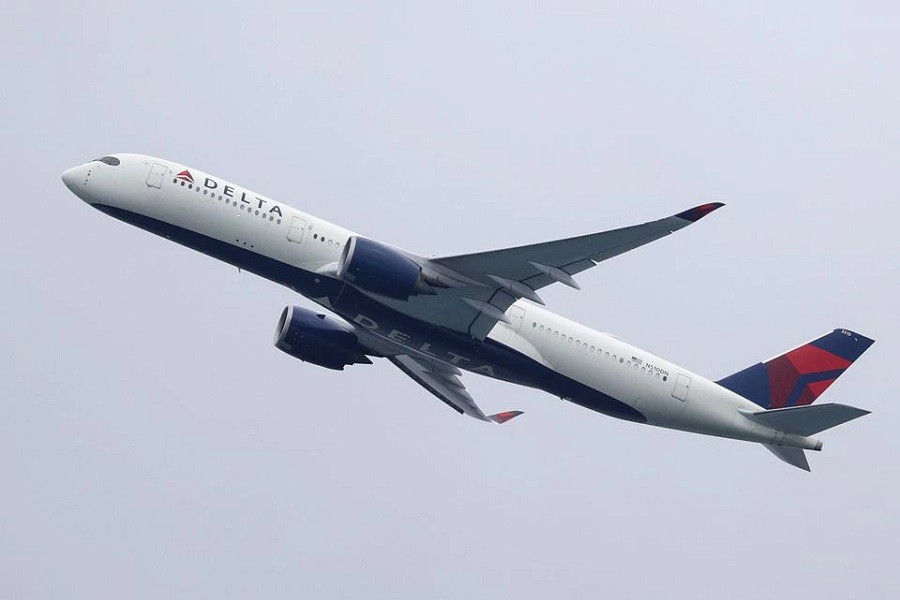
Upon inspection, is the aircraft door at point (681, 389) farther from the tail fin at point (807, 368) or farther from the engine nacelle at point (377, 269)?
the engine nacelle at point (377, 269)

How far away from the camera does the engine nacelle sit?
37.7 metres

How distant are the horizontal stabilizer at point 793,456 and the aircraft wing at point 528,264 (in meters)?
10.7

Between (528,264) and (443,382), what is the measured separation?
33.5 feet

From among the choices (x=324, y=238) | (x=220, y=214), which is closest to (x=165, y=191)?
(x=220, y=214)

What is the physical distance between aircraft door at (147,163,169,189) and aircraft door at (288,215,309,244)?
4.35m

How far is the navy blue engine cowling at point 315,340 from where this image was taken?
44.0 metres

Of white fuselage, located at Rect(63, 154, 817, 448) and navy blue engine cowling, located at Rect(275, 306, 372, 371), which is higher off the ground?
white fuselage, located at Rect(63, 154, 817, 448)

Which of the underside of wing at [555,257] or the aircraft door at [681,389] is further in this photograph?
the aircraft door at [681,389]

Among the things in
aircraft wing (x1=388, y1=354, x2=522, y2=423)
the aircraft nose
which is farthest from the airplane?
aircraft wing (x1=388, y1=354, x2=522, y2=423)

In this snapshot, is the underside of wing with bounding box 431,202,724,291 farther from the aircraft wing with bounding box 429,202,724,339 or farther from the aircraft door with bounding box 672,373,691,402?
the aircraft door with bounding box 672,373,691,402

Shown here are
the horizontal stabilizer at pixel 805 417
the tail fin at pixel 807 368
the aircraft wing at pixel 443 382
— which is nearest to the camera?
the horizontal stabilizer at pixel 805 417

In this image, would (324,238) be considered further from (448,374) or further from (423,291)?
(448,374)

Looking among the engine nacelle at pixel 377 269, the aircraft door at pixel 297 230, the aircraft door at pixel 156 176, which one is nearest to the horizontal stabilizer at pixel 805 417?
the engine nacelle at pixel 377 269

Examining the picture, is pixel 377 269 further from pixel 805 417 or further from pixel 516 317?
pixel 805 417
